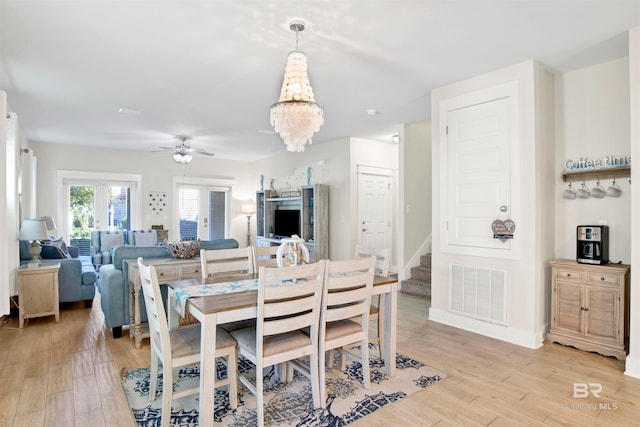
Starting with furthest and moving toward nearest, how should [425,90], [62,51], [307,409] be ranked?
1. [425,90]
2. [62,51]
3. [307,409]

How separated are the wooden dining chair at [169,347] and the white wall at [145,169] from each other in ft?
21.5

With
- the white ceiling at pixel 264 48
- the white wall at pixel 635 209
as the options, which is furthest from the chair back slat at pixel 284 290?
the white wall at pixel 635 209

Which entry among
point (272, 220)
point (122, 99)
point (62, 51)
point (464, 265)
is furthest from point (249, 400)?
point (272, 220)

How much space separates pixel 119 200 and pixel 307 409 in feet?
24.2

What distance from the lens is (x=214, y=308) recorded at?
2014mm

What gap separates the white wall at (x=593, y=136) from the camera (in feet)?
10.9

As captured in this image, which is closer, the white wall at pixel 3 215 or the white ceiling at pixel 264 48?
the white ceiling at pixel 264 48

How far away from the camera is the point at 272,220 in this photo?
26.5 ft

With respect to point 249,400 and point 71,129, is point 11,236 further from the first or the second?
point 249,400

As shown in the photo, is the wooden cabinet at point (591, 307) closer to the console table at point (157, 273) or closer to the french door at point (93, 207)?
the console table at point (157, 273)

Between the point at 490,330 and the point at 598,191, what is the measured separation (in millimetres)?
1729

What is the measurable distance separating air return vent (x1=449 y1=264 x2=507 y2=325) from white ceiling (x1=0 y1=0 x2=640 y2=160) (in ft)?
6.88

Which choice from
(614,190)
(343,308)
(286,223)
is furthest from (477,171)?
(286,223)

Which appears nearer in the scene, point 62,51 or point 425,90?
point 62,51
